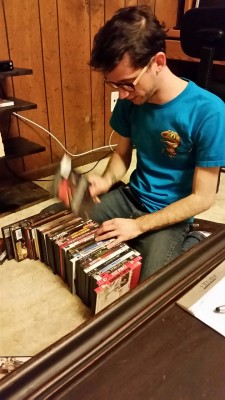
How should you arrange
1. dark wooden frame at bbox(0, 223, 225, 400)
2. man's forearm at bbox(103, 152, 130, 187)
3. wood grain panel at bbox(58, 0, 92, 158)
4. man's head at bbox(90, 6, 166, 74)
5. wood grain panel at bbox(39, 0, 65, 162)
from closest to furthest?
dark wooden frame at bbox(0, 223, 225, 400) → man's head at bbox(90, 6, 166, 74) → man's forearm at bbox(103, 152, 130, 187) → wood grain panel at bbox(39, 0, 65, 162) → wood grain panel at bbox(58, 0, 92, 158)

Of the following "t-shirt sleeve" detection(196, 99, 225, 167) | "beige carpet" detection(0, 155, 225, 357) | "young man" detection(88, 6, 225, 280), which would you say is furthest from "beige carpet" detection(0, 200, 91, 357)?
"t-shirt sleeve" detection(196, 99, 225, 167)

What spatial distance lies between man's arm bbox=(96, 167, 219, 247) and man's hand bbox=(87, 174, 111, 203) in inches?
5.6

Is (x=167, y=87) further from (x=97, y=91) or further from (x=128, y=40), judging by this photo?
(x=97, y=91)

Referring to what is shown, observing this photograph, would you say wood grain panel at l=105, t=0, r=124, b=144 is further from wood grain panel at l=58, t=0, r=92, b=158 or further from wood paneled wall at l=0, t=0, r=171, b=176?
wood grain panel at l=58, t=0, r=92, b=158

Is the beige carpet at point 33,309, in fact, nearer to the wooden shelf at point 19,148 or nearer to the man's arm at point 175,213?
the man's arm at point 175,213

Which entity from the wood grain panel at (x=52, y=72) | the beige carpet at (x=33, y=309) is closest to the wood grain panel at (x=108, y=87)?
the wood grain panel at (x=52, y=72)

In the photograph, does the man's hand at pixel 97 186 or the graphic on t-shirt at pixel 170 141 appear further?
the man's hand at pixel 97 186

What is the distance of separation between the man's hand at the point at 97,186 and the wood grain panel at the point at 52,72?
3.11 ft

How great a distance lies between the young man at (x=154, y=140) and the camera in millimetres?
955

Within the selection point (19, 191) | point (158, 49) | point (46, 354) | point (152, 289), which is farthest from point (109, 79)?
point (19, 191)

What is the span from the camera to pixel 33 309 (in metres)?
1.25

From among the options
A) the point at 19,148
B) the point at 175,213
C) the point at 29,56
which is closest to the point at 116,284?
the point at 175,213

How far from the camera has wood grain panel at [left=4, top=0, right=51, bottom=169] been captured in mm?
1756

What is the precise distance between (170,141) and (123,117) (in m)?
0.25
